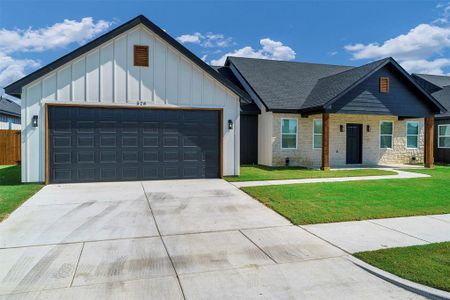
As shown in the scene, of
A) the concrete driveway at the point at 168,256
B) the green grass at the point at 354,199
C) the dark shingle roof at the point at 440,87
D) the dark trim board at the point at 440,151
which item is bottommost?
the concrete driveway at the point at 168,256

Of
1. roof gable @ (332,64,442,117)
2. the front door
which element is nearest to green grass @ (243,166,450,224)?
roof gable @ (332,64,442,117)

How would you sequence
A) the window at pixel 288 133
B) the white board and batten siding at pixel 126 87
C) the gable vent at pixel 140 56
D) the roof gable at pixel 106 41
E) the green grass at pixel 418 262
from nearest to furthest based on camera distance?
the green grass at pixel 418 262 → the roof gable at pixel 106 41 → the white board and batten siding at pixel 126 87 → the gable vent at pixel 140 56 → the window at pixel 288 133

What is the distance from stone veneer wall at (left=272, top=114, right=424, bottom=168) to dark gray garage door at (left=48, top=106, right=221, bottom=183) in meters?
4.90

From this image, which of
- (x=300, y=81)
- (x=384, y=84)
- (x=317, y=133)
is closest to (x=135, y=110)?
(x=317, y=133)

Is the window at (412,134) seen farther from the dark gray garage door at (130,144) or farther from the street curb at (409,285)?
the street curb at (409,285)

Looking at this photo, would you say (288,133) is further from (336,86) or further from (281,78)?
(281,78)

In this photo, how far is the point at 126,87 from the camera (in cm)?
1148

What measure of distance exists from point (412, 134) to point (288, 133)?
8193 mm

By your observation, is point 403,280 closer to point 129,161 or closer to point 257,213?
point 257,213

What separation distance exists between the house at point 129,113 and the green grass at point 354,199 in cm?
328

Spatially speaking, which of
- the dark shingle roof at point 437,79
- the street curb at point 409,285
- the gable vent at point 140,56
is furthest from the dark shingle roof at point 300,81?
the street curb at point 409,285

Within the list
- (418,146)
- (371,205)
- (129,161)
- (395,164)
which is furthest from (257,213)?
(418,146)

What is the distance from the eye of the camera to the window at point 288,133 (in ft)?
53.7

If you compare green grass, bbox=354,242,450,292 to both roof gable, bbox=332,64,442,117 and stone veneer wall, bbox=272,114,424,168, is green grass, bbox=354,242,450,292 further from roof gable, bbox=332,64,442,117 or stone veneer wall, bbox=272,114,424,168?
stone veneer wall, bbox=272,114,424,168
